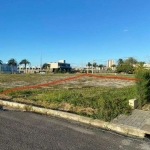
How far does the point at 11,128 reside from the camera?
16.4 feet

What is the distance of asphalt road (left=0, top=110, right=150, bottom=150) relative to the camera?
4039mm


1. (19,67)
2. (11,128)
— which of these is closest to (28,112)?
(11,128)

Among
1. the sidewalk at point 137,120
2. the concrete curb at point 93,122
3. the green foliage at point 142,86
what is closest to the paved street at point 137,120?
the sidewalk at point 137,120

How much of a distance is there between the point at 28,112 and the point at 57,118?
1.18 meters

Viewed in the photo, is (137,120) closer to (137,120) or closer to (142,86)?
(137,120)

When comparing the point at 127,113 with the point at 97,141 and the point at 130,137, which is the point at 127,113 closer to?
the point at 130,137

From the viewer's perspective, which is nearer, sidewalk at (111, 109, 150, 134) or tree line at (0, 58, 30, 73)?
sidewalk at (111, 109, 150, 134)

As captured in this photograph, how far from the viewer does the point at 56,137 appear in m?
4.49

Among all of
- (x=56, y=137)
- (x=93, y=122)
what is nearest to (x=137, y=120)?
(x=93, y=122)

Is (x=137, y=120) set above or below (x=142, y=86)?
below

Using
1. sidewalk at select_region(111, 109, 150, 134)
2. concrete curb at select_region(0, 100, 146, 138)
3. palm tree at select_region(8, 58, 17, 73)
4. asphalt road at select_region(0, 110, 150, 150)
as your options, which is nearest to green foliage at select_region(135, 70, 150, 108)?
sidewalk at select_region(111, 109, 150, 134)

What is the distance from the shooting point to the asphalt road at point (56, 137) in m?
4.04

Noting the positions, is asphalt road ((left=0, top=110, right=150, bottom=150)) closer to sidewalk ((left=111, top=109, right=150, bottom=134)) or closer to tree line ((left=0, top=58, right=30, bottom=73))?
sidewalk ((left=111, top=109, right=150, bottom=134))

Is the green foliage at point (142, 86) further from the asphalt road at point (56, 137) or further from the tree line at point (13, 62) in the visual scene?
the tree line at point (13, 62)
